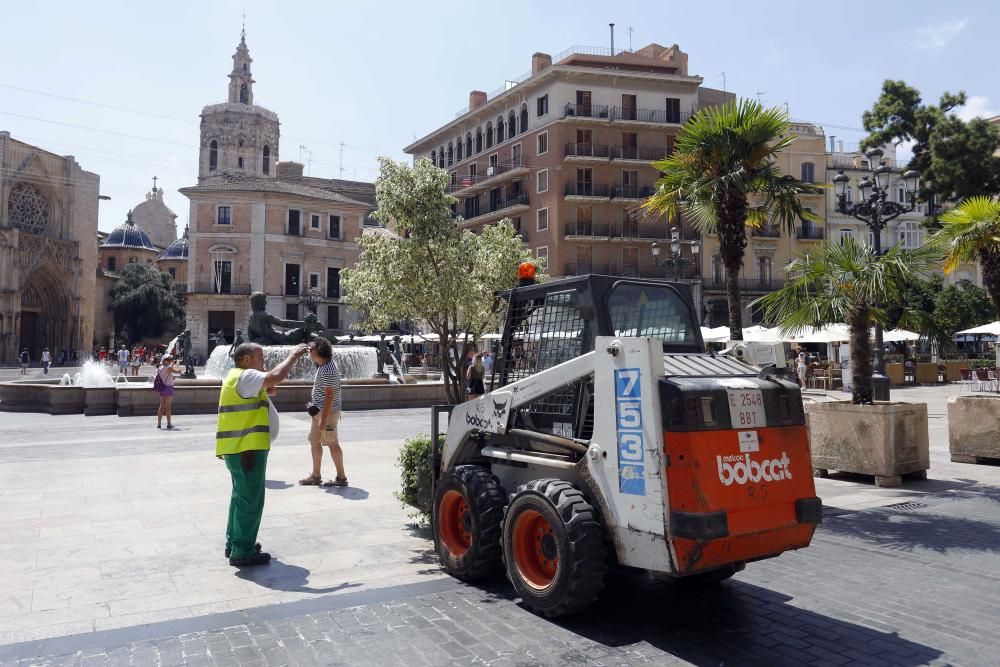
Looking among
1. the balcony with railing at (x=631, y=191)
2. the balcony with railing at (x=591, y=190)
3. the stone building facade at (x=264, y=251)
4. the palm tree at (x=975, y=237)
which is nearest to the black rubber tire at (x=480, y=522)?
the palm tree at (x=975, y=237)

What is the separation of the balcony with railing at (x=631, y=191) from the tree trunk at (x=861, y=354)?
3570cm

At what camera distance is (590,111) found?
144 feet

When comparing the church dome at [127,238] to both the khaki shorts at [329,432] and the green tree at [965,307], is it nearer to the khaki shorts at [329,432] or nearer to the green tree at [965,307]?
the green tree at [965,307]

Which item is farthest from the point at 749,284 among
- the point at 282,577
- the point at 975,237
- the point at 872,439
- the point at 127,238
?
the point at 127,238

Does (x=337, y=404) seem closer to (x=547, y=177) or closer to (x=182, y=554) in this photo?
(x=182, y=554)

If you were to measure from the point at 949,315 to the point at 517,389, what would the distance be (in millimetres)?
39142

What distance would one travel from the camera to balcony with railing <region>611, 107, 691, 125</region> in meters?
44.3

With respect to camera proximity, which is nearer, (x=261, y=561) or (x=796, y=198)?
(x=261, y=561)

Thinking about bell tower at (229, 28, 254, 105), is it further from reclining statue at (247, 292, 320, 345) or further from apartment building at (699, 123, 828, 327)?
reclining statue at (247, 292, 320, 345)

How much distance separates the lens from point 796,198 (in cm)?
907

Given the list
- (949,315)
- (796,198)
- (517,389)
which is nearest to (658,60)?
(949,315)

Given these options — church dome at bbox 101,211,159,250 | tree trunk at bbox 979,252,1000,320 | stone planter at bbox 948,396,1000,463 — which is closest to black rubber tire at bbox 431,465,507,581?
tree trunk at bbox 979,252,1000,320

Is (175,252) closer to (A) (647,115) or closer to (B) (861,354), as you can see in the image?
(A) (647,115)

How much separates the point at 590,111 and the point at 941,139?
2039 centimetres
